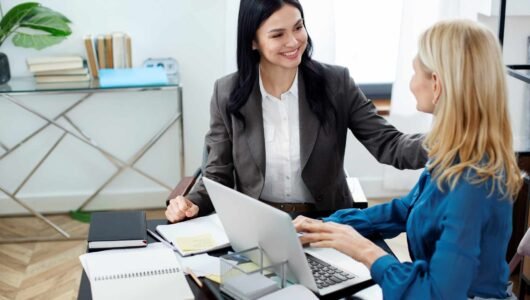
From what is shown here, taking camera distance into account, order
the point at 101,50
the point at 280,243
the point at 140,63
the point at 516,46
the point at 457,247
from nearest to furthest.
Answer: the point at 457,247, the point at 280,243, the point at 101,50, the point at 140,63, the point at 516,46

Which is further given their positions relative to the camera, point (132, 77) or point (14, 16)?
point (132, 77)

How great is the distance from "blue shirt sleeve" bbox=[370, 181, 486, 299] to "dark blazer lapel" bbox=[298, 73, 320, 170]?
943mm

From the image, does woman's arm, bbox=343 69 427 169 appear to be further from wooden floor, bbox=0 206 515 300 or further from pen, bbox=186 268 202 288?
wooden floor, bbox=0 206 515 300

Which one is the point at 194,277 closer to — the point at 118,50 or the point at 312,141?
the point at 312,141

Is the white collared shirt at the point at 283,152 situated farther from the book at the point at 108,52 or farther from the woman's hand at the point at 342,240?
the book at the point at 108,52

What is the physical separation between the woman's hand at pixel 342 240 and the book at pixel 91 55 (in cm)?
216

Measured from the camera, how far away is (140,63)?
153 inches

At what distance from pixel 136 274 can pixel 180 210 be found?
0.41 meters

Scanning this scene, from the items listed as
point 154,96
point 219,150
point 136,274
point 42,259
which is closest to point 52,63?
point 154,96

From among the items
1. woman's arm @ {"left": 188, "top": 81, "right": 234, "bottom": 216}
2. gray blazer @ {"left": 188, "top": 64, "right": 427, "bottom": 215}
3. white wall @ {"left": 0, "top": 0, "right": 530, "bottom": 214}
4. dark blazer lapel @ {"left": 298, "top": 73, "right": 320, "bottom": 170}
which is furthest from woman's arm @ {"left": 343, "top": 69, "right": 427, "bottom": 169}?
white wall @ {"left": 0, "top": 0, "right": 530, "bottom": 214}

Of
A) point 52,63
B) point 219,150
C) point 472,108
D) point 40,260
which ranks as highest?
point 472,108

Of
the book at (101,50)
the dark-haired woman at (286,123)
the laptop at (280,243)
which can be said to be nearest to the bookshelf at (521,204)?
the dark-haired woman at (286,123)

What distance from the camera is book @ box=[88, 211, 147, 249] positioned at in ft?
6.42

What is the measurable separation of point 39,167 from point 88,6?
3.06 feet
